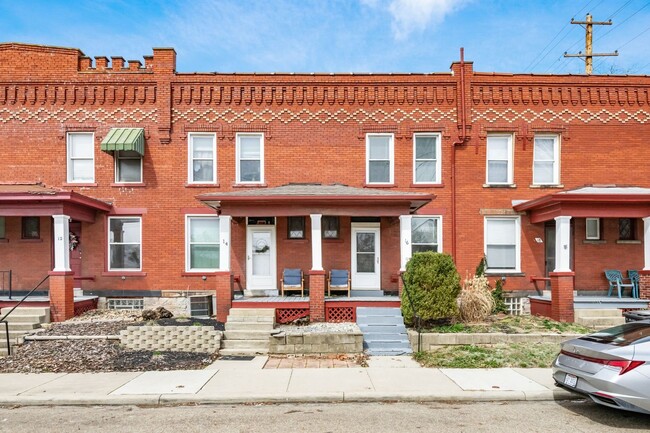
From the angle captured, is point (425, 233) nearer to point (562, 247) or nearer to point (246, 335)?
point (562, 247)

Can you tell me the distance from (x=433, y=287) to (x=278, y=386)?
4808 mm

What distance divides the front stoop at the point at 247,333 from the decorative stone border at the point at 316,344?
0.42 metres

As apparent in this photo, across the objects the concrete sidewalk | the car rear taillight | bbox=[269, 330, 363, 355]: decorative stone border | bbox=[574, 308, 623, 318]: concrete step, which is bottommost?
the concrete sidewalk

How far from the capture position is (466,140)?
1517 centimetres

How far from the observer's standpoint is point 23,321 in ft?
39.3

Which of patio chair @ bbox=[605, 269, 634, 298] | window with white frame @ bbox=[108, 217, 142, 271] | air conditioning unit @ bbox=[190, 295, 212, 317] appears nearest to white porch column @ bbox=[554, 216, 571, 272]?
patio chair @ bbox=[605, 269, 634, 298]

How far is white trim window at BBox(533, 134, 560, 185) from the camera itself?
15320 mm

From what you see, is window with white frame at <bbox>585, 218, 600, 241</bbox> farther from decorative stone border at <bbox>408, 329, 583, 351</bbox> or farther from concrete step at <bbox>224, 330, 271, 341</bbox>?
concrete step at <bbox>224, 330, 271, 341</bbox>

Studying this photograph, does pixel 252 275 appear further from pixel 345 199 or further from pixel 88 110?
pixel 88 110

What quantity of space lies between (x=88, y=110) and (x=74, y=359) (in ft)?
29.1

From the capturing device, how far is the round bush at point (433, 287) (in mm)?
11023

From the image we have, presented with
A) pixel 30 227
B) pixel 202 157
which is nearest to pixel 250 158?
pixel 202 157

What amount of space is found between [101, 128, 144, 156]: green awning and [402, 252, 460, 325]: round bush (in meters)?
9.45

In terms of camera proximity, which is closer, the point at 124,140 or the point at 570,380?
the point at 570,380
